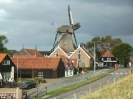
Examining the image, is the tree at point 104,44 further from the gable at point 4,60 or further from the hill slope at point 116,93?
the hill slope at point 116,93

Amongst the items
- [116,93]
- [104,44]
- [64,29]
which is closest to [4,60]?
[116,93]

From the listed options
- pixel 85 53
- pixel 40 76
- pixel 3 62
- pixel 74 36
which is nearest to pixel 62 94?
pixel 3 62

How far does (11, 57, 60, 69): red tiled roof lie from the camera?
7634cm

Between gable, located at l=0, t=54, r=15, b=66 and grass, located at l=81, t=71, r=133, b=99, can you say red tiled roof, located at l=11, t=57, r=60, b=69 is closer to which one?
gable, located at l=0, t=54, r=15, b=66

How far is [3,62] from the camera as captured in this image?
65500 millimetres

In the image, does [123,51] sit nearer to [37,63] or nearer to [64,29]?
[64,29]

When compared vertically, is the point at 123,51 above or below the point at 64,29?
below

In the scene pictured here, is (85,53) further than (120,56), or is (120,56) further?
(120,56)

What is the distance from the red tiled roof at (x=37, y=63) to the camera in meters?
76.3

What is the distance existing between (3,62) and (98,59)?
81.3 meters

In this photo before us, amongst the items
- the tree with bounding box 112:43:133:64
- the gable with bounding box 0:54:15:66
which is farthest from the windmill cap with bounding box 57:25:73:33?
the gable with bounding box 0:54:15:66

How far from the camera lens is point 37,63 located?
7844 cm

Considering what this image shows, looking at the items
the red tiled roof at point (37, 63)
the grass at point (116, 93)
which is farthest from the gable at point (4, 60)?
the grass at point (116, 93)

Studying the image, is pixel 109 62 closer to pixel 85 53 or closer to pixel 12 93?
pixel 85 53
